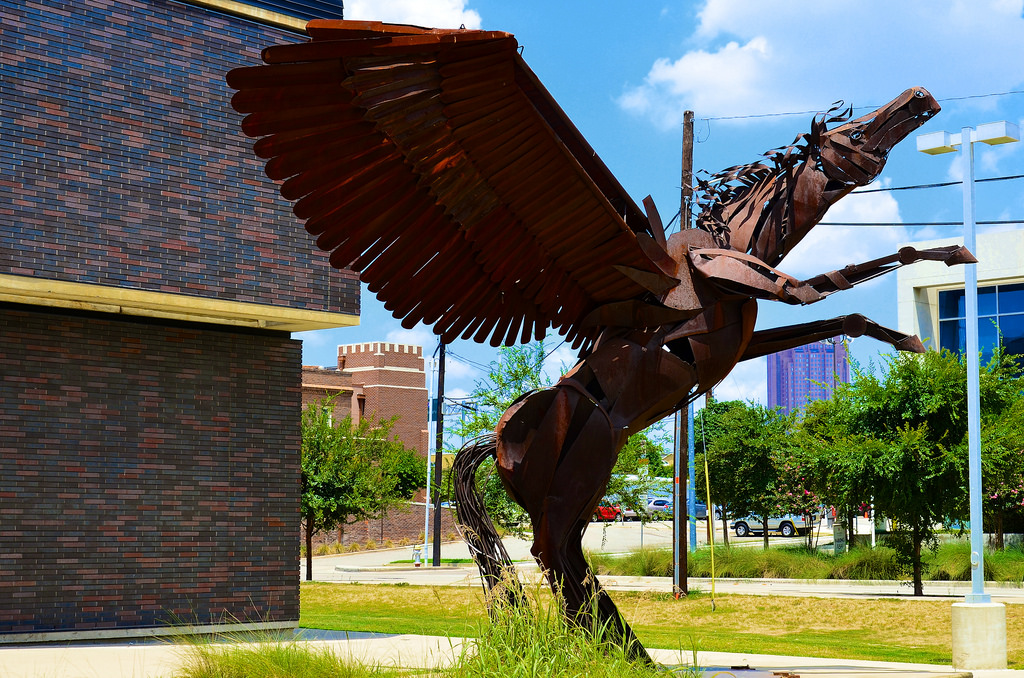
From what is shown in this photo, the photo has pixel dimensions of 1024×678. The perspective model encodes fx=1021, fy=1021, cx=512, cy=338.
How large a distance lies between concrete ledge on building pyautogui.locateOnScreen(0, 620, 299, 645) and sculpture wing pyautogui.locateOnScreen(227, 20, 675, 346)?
23.2 feet

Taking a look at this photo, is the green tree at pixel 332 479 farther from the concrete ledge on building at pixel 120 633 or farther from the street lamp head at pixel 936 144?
the street lamp head at pixel 936 144

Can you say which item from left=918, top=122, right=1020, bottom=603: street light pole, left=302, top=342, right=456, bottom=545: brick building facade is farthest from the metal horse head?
left=302, top=342, right=456, bottom=545: brick building facade

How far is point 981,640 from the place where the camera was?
11656mm

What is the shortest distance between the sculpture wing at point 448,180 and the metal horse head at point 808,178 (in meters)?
0.95

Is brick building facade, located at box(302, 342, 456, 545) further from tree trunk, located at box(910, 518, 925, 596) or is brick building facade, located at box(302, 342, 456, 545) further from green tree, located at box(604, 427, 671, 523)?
tree trunk, located at box(910, 518, 925, 596)

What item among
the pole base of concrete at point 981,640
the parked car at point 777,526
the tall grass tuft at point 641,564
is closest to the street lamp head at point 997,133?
the pole base of concrete at point 981,640

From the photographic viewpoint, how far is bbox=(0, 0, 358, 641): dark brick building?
43.1 ft

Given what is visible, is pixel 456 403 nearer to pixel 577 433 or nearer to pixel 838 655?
pixel 838 655

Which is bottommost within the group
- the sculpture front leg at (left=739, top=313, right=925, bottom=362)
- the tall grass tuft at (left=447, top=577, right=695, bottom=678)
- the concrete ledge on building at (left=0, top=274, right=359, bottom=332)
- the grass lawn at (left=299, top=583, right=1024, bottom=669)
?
the grass lawn at (left=299, top=583, right=1024, bottom=669)

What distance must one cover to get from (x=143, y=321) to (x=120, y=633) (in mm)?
4293

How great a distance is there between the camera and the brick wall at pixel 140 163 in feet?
42.5

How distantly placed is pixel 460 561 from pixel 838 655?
27189mm

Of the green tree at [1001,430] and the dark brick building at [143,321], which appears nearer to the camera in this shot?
the dark brick building at [143,321]

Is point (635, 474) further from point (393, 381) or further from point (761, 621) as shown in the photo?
point (393, 381)
